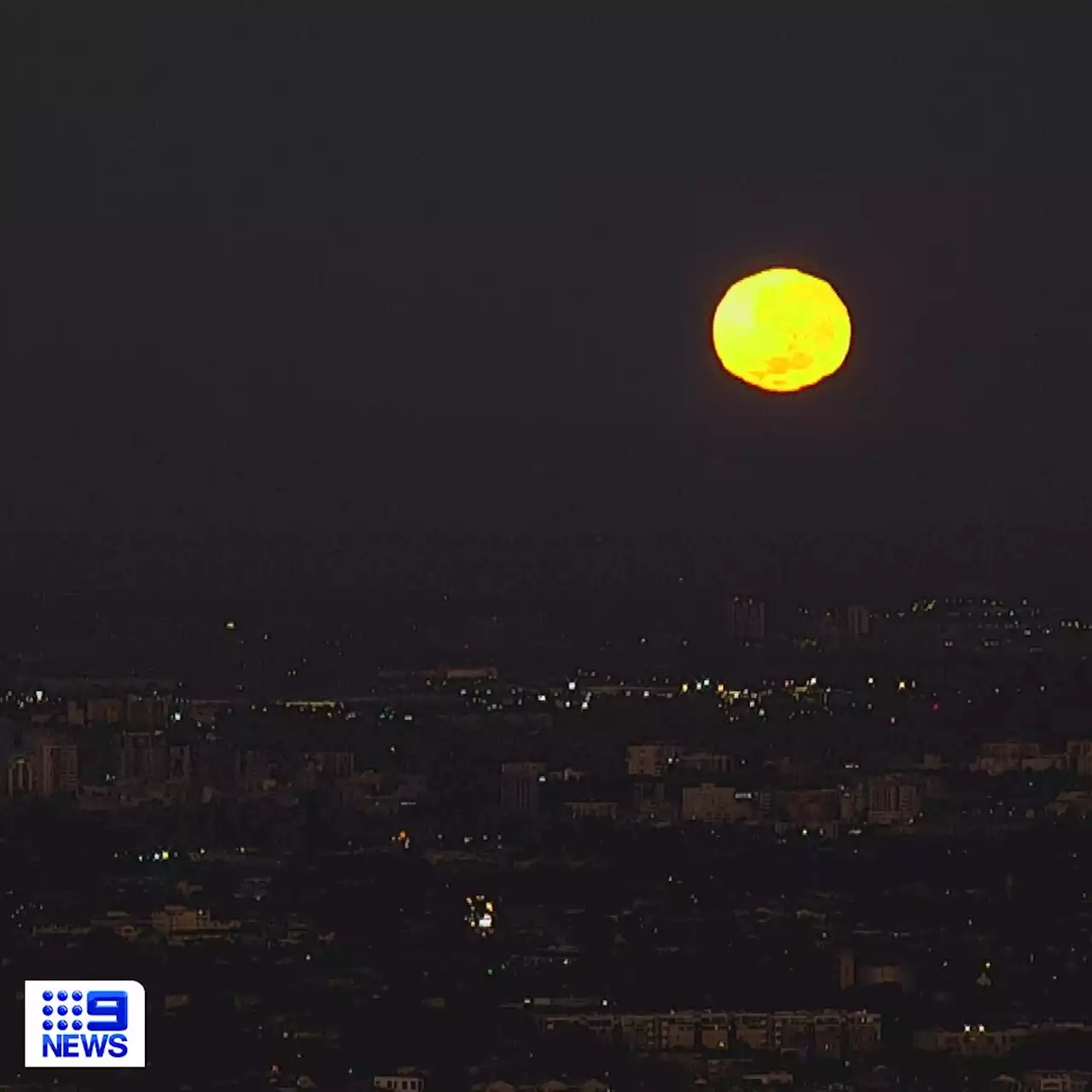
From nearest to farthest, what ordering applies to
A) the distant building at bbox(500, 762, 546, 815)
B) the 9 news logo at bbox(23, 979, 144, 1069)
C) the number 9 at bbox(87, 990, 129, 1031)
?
the 9 news logo at bbox(23, 979, 144, 1069), the number 9 at bbox(87, 990, 129, 1031), the distant building at bbox(500, 762, 546, 815)

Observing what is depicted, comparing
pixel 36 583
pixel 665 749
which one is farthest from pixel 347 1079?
pixel 36 583

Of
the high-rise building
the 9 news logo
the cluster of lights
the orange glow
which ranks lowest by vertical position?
the 9 news logo

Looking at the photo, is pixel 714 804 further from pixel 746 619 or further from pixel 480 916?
pixel 746 619

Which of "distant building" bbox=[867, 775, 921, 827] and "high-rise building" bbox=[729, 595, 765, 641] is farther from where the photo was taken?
"high-rise building" bbox=[729, 595, 765, 641]

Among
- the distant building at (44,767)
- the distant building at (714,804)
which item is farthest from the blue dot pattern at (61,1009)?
the distant building at (714,804)

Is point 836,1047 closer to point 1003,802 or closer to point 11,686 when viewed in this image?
point 1003,802

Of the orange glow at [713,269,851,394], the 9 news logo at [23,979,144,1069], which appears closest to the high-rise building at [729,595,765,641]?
the orange glow at [713,269,851,394]

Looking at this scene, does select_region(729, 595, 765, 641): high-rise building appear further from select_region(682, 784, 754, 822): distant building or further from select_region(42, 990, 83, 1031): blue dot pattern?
select_region(42, 990, 83, 1031): blue dot pattern
